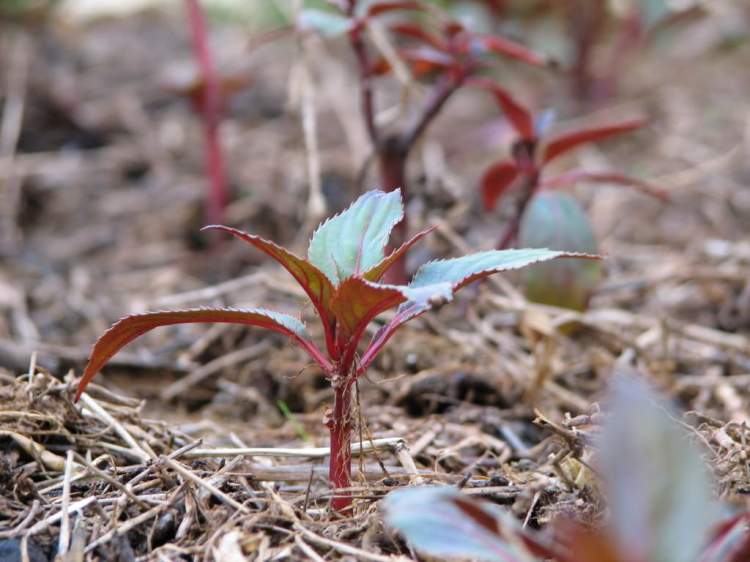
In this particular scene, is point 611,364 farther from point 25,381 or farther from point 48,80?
point 48,80

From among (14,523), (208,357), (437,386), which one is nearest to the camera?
(14,523)

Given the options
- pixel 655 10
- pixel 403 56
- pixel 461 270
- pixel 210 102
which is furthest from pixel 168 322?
pixel 655 10

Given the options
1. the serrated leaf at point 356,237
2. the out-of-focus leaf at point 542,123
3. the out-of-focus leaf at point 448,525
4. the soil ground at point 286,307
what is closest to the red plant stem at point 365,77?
the soil ground at point 286,307

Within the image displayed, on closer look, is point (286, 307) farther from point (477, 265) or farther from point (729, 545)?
point (729, 545)

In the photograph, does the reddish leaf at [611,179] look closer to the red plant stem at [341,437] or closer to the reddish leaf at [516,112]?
the reddish leaf at [516,112]

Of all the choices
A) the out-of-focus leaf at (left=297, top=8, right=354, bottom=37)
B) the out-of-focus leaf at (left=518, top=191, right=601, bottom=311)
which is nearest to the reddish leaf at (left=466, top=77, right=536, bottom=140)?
the out-of-focus leaf at (left=518, top=191, right=601, bottom=311)

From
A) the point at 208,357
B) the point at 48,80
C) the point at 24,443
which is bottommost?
the point at 208,357

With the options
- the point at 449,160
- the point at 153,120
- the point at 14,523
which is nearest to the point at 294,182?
the point at 449,160
